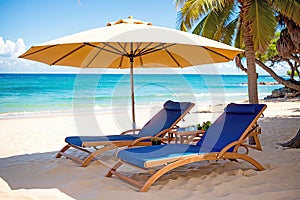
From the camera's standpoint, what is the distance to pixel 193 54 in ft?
20.1

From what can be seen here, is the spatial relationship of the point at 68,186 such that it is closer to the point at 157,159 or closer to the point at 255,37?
the point at 157,159

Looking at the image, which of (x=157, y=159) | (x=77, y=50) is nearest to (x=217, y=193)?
(x=157, y=159)

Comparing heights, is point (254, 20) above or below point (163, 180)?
above

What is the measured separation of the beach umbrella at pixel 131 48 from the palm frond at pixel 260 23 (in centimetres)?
111

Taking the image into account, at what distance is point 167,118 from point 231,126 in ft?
4.62

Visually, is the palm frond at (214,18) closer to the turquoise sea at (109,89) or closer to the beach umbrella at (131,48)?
the beach umbrella at (131,48)

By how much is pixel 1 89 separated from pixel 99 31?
114ft

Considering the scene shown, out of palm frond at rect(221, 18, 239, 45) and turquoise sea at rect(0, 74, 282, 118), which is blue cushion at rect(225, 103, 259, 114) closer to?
palm frond at rect(221, 18, 239, 45)

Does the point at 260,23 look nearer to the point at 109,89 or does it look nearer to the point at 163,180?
the point at 163,180

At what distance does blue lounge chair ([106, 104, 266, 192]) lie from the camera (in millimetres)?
3861

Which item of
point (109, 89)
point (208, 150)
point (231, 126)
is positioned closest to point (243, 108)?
point (231, 126)

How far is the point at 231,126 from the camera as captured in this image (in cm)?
479

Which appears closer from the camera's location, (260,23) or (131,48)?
(131,48)

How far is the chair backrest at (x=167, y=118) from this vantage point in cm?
574
